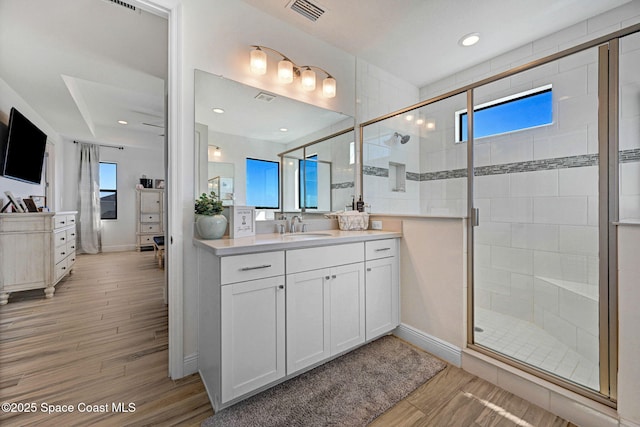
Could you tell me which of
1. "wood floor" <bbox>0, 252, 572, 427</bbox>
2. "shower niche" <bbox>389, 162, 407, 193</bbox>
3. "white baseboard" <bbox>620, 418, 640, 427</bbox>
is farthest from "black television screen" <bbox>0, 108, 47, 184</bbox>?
"white baseboard" <bbox>620, 418, 640, 427</bbox>

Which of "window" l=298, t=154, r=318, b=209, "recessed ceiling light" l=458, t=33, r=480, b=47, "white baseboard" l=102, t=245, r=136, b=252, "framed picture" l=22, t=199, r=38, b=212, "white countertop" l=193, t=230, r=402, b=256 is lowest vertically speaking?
"white baseboard" l=102, t=245, r=136, b=252

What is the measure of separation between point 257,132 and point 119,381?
1.92m

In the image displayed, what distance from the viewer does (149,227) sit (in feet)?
20.8

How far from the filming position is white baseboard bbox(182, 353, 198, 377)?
169 centimetres

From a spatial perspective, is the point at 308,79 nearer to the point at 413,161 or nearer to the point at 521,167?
the point at 413,161

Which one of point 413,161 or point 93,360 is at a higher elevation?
point 413,161

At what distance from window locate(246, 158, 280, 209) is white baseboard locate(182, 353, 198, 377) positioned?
3.60 ft

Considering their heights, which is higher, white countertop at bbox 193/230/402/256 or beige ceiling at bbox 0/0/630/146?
beige ceiling at bbox 0/0/630/146

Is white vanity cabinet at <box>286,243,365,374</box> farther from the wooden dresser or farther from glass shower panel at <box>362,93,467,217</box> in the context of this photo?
the wooden dresser

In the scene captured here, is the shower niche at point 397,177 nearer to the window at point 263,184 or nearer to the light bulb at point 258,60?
the window at point 263,184

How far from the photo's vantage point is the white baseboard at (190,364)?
1.69m

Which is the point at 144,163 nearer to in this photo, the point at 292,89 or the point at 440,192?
the point at 292,89

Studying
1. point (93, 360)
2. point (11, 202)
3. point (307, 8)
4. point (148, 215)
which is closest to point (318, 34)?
point (307, 8)

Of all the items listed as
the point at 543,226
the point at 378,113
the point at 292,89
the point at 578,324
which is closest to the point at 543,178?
the point at 543,226
